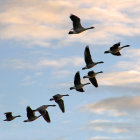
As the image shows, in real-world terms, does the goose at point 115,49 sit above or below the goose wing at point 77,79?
above

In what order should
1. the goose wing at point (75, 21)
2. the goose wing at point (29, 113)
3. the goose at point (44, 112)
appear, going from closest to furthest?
the goose wing at point (75, 21) → the goose wing at point (29, 113) → the goose at point (44, 112)

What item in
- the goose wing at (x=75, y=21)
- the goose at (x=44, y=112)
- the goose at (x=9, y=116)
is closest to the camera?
the goose wing at (x=75, y=21)

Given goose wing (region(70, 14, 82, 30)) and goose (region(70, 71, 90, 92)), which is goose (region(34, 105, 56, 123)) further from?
goose wing (region(70, 14, 82, 30))

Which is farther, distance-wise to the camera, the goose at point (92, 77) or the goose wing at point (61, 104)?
the goose at point (92, 77)

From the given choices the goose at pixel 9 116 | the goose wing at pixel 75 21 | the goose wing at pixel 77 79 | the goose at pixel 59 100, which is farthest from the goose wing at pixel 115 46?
the goose at pixel 9 116

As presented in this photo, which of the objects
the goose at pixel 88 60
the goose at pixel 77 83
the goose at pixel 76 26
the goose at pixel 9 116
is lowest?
the goose at pixel 9 116

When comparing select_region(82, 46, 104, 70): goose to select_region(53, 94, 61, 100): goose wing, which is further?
select_region(53, 94, 61, 100): goose wing

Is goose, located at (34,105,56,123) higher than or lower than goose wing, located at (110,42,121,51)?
lower

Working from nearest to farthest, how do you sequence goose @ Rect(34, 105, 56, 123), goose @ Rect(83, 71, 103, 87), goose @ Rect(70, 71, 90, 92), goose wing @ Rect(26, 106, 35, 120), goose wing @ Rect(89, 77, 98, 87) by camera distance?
1. goose wing @ Rect(26, 106, 35, 120)
2. goose @ Rect(34, 105, 56, 123)
3. goose @ Rect(70, 71, 90, 92)
4. goose @ Rect(83, 71, 103, 87)
5. goose wing @ Rect(89, 77, 98, 87)

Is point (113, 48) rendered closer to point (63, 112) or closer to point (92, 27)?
point (92, 27)

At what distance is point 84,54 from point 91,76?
4.05 m

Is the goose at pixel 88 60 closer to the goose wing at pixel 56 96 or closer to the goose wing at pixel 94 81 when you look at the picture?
the goose wing at pixel 94 81

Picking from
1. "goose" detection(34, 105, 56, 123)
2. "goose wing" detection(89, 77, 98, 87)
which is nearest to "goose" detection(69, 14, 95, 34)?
"goose wing" detection(89, 77, 98, 87)

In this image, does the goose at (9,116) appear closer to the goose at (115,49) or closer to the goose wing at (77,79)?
the goose wing at (77,79)
